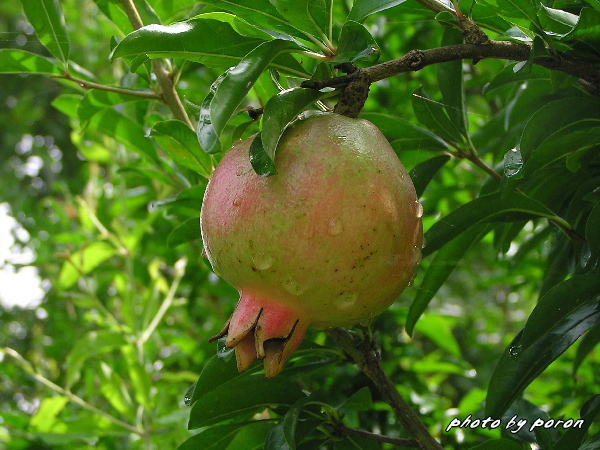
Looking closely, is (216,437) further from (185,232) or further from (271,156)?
(271,156)

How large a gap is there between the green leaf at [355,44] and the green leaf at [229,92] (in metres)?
0.07

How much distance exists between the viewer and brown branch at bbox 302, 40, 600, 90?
0.67 metres

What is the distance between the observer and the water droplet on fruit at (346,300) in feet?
1.99

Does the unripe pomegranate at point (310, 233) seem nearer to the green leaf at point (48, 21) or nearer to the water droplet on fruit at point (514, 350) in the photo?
the water droplet on fruit at point (514, 350)

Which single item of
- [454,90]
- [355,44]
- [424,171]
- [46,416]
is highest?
[355,44]

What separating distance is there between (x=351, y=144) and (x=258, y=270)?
141mm

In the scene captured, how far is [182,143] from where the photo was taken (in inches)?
37.6

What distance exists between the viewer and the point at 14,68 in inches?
39.9

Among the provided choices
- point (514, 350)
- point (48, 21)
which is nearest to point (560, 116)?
point (514, 350)

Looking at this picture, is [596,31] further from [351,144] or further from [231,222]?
[231,222]

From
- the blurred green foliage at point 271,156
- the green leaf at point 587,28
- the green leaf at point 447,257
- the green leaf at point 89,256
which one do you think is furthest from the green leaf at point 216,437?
the green leaf at point 89,256

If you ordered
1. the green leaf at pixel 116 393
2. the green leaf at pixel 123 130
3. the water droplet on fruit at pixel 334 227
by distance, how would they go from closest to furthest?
the water droplet on fruit at pixel 334 227, the green leaf at pixel 123 130, the green leaf at pixel 116 393

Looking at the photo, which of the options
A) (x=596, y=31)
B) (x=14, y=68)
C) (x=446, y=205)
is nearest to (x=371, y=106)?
(x=446, y=205)

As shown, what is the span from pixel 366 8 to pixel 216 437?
1.97 feet
